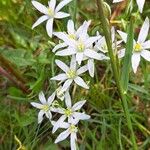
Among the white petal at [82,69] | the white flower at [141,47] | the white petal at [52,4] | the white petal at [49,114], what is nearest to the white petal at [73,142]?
the white petal at [49,114]

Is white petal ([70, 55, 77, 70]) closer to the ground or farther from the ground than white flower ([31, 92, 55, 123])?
farther from the ground

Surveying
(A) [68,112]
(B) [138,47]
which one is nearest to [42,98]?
(A) [68,112]

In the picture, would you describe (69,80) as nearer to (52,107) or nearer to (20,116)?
(52,107)

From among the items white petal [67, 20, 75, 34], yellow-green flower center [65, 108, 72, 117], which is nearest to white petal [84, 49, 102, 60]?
white petal [67, 20, 75, 34]

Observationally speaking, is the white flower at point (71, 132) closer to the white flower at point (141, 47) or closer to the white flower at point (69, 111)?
the white flower at point (69, 111)

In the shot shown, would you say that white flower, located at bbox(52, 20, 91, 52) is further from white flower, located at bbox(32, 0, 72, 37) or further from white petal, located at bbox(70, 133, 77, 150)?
white petal, located at bbox(70, 133, 77, 150)

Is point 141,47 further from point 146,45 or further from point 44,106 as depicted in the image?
point 44,106
